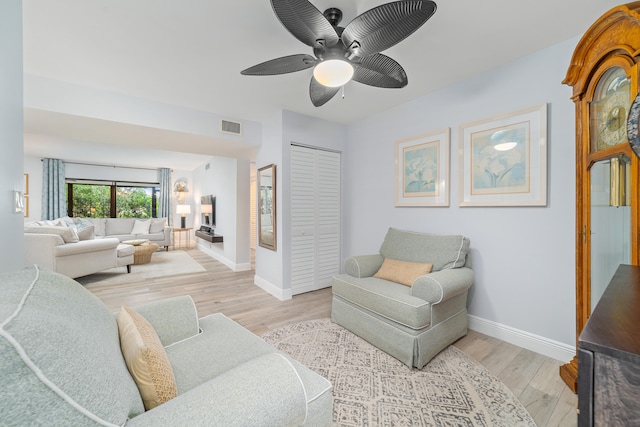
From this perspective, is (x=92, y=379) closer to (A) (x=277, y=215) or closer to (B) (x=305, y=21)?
(B) (x=305, y=21)

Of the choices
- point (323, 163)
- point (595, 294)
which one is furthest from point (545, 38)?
point (323, 163)

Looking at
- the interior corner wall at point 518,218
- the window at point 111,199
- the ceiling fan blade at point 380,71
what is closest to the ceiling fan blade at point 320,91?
the ceiling fan blade at point 380,71

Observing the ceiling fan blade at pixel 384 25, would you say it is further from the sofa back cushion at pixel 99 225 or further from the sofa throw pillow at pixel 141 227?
the sofa back cushion at pixel 99 225

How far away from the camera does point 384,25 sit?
4.37 ft

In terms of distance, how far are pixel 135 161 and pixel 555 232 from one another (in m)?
8.47

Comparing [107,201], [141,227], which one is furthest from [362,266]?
[107,201]

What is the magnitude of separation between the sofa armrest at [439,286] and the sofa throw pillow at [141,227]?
283 inches

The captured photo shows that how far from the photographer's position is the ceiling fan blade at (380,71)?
67.4 inches

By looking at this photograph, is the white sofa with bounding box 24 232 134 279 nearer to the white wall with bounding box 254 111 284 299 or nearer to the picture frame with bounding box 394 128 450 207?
the white wall with bounding box 254 111 284 299

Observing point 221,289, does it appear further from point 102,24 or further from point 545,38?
point 545,38

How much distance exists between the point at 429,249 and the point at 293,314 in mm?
1563

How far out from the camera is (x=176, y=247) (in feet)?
24.7

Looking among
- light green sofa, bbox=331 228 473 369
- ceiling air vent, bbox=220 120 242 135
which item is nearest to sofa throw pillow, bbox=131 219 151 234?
ceiling air vent, bbox=220 120 242 135

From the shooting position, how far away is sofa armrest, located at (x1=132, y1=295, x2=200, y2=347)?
4.52 feet
